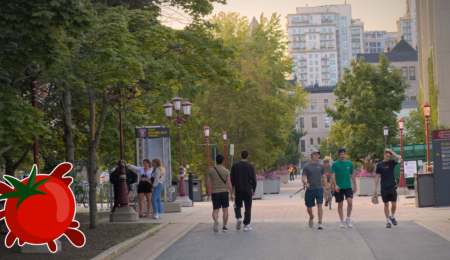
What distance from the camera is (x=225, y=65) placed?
1970 centimetres

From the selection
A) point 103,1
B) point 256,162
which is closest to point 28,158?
point 103,1

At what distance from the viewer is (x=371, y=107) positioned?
142 feet

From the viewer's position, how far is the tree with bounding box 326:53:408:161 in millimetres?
42844

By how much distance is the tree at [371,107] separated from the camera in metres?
42.8

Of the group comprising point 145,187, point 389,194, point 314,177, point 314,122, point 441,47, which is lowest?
point 389,194

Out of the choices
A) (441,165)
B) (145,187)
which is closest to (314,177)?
(145,187)

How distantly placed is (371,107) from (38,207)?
36663 mm

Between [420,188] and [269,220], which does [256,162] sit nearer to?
[420,188]

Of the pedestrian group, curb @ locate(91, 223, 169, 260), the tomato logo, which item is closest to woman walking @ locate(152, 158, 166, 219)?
curb @ locate(91, 223, 169, 260)

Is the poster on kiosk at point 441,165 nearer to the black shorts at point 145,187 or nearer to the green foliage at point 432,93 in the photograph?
the black shorts at point 145,187

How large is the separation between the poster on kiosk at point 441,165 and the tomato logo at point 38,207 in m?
13.4

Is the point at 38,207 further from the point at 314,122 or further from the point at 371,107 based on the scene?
the point at 314,122

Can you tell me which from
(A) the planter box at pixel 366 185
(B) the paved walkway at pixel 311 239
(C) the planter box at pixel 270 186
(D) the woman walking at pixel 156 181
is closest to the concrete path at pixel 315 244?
(B) the paved walkway at pixel 311 239

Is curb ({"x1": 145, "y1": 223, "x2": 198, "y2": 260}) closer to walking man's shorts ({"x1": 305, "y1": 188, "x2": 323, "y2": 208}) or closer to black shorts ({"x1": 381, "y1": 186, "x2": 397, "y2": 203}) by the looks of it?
walking man's shorts ({"x1": 305, "y1": 188, "x2": 323, "y2": 208})
